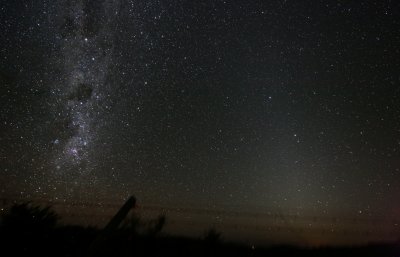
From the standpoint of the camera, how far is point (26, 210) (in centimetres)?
1875

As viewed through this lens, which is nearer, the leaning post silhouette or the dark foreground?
the leaning post silhouette

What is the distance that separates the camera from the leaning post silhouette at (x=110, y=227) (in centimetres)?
1032

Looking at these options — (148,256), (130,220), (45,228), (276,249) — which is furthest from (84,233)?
(276,249)

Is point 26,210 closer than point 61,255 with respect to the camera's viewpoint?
No

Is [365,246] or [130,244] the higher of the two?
[365,246]

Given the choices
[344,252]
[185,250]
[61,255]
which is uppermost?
[344,252]

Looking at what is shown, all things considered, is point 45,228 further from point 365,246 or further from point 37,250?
point 365,246

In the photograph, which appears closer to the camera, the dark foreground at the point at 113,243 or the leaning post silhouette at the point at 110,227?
the leaning post silhouette at the point at 110,227

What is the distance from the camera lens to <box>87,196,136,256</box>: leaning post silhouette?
10.3 metres

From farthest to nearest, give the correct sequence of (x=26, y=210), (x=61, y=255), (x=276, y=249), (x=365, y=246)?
(x=365, y=246) < (x=26, y=210) < (x=276, y=249) < (x=61, y=255)

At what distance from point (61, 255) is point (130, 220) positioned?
126 inches

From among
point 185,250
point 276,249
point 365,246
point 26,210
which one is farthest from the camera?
point 365,246

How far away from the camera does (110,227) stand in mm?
11102

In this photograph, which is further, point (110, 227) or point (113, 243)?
point (113, 243)
